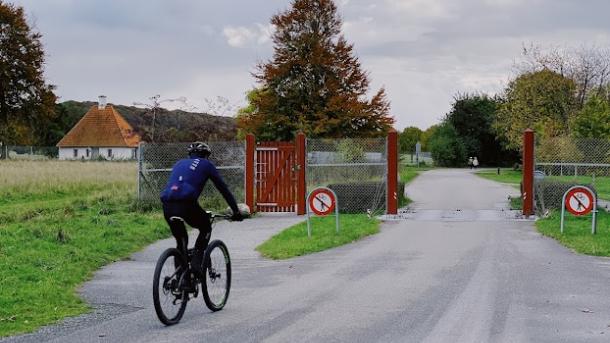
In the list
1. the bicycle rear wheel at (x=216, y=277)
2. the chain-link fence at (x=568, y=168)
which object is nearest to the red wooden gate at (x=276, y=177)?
the chain-link fence at (x=568, y=168)

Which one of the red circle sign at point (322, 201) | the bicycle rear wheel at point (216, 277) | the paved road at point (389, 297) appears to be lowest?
the paved road at point (389, 297)

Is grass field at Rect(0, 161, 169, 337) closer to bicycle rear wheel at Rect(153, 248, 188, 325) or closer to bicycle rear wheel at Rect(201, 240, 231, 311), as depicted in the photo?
bicycle rear wheel at Rect(153, 248, 188, 325)

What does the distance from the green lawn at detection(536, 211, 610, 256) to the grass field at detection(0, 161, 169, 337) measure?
311 inches

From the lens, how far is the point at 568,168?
19.8 meters

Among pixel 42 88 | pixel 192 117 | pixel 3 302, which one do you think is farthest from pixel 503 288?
pixel 42 88

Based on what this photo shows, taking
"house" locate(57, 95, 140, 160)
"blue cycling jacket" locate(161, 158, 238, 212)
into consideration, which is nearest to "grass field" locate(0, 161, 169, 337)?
"blue cycling jacket" locate(161, 158, 238, 212)

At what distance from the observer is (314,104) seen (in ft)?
149

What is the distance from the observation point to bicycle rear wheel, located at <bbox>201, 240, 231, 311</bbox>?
8422 mm

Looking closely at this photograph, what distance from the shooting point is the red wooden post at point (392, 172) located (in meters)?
19.7

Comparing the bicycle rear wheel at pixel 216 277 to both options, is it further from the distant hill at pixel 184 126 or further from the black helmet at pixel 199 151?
the distant hill at pixel 184 126

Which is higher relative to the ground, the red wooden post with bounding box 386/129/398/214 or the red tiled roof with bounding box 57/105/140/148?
the red tiled roof with bounding box 57/105/140/148

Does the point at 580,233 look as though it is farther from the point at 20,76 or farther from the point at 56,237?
the point at 20,76

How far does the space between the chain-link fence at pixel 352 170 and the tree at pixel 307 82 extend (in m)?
22.9

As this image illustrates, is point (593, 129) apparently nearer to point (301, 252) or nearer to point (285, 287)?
point (301, 252)
